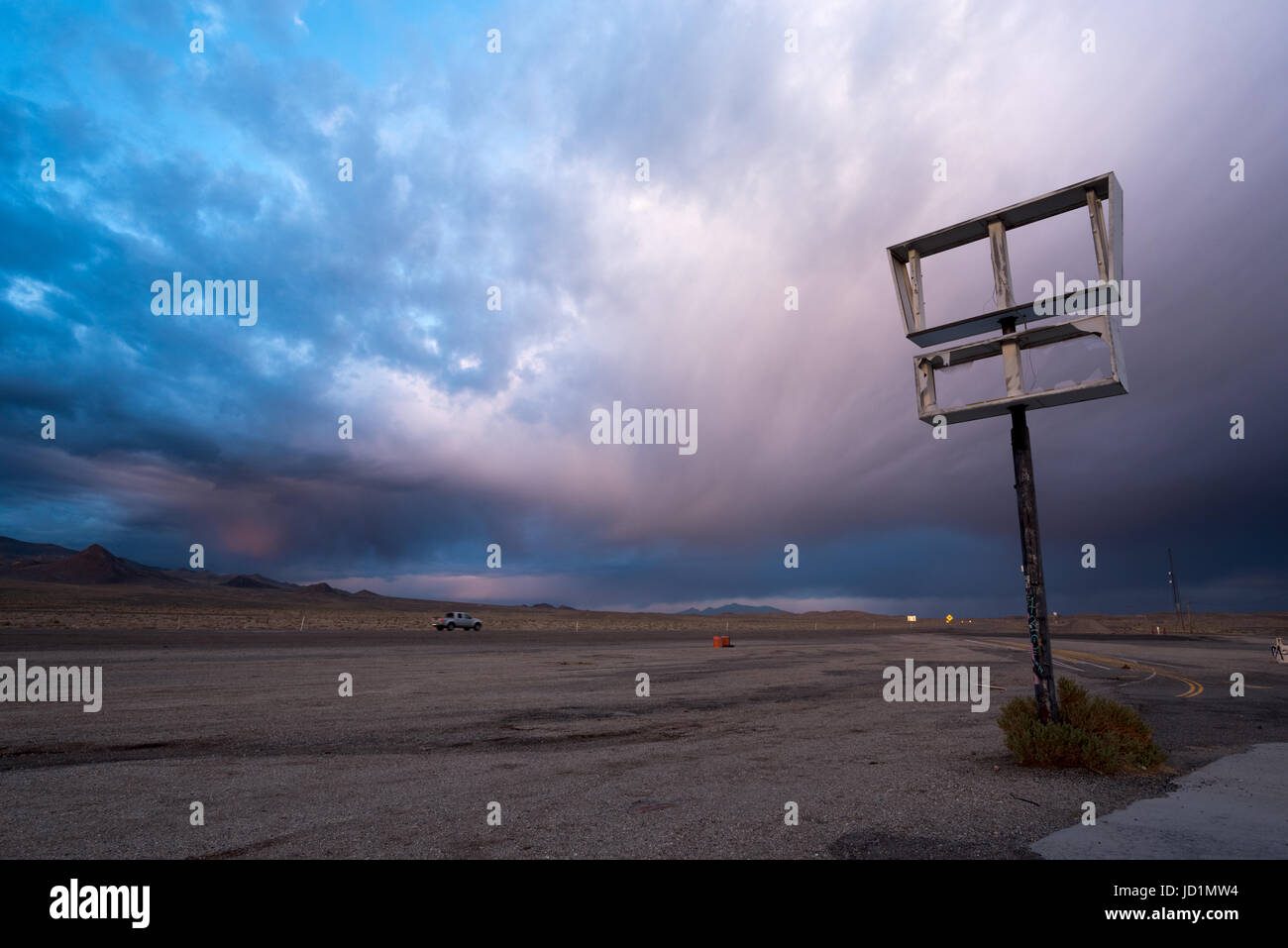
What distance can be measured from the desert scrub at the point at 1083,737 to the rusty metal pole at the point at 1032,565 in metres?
0.26

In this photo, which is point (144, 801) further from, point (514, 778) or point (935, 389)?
point (935, 389)

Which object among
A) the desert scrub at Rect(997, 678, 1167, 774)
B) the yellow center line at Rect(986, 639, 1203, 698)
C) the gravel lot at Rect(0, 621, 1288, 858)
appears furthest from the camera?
the yellow center line at Rect(986, 639, 1203, 698)

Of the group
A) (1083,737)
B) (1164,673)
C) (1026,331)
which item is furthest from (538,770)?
(1164,673)

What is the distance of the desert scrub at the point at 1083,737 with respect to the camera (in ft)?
29.8

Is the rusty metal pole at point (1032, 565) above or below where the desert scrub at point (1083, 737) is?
above

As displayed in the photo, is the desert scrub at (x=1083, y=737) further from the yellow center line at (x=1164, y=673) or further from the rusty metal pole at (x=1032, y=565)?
the yellow center line at (x=1164, y=673)

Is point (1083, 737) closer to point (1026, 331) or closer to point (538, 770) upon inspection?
point (1026, 331)

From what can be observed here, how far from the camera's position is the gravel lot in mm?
6387

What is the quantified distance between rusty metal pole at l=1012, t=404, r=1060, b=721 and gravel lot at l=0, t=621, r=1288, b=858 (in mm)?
1175

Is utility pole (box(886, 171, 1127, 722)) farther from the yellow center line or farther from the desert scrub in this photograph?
the yellow center line

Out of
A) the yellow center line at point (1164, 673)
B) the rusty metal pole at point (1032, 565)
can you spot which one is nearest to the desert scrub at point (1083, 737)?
the rusty metal pole at point (1032, 565)

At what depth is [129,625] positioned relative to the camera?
49.4 meters

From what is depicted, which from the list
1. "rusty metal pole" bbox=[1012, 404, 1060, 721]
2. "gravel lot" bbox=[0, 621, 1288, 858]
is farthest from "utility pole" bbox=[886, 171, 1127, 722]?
"gravel lot" bbox=[0, 621, 1288, 858]

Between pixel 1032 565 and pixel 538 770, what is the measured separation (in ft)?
25.9
